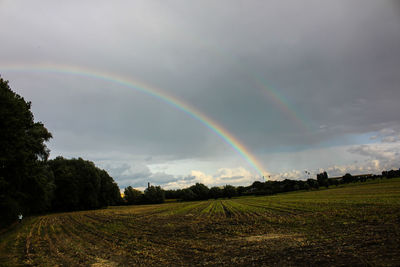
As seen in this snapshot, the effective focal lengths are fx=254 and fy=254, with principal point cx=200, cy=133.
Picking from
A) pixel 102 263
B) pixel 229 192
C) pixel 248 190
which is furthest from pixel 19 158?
pixel 248 190

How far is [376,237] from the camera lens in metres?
13.4

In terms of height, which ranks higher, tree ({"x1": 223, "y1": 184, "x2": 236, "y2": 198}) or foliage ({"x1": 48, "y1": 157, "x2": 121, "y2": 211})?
foliage ({"x1": 48, "y1": 157, "x2": 121, "y2": 211})

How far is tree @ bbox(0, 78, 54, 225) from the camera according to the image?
24.0 m

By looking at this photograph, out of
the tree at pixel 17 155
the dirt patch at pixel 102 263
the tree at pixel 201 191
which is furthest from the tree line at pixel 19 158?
the tree at pixel 201 191

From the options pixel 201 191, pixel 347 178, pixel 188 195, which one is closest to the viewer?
pixel 188 195

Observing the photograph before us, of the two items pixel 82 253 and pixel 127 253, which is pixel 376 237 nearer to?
pixel 127 253

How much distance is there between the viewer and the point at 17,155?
25516mm

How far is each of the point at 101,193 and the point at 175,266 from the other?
8490 centimetres

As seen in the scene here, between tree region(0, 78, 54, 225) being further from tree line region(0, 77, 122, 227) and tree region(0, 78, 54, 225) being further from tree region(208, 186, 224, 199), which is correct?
tree region(208, 186, 224, 199)

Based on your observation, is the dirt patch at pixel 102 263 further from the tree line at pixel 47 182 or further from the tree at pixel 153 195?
the tree at pixel 153 195

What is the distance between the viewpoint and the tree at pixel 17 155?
23969mm

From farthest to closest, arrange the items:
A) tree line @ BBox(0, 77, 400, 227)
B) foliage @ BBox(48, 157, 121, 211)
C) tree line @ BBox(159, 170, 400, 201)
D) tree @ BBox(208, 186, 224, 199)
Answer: tree @ BBox(208, 186, 224, 199), tree line @ BBox(159, 170, 400, 201), foliage @ BBox(48, 157, 121, 211), tree line @ BBox(0, 77, 400, 227)

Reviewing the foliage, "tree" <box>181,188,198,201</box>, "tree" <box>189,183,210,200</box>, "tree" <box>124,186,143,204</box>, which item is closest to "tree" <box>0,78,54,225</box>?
the foliage

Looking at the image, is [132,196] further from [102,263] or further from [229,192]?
[102,263]
